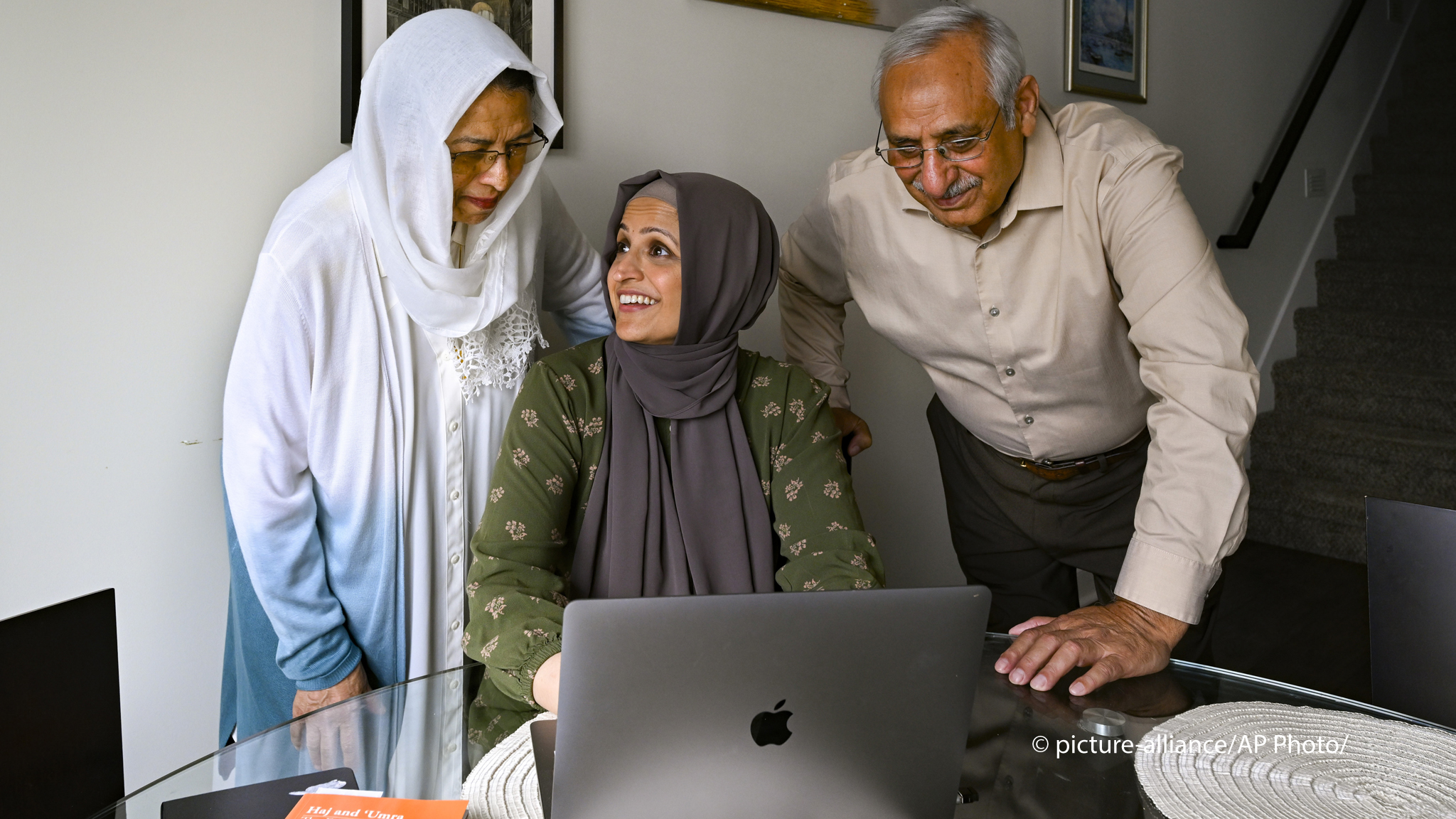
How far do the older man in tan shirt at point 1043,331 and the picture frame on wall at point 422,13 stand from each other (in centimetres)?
66

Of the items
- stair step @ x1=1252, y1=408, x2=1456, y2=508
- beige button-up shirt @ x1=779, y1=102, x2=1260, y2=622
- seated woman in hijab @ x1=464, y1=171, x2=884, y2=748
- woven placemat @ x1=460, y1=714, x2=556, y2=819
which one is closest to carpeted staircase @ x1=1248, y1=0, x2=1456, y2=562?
stair step @ x1=1252, y1=408, x2=1456, y2=508

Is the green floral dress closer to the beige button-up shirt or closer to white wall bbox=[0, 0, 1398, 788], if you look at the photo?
the beige button-up shirt

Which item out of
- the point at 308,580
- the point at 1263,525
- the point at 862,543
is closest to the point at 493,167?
the point at 308,580

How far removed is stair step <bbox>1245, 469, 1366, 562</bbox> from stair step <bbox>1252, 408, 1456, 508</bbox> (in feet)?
0.22

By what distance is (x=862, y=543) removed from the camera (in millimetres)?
1592

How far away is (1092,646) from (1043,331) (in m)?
0.68

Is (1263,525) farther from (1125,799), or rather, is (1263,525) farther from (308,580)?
(308,580)

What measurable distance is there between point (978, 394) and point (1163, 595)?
63 cm

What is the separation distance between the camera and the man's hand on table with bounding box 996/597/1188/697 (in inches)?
51.0

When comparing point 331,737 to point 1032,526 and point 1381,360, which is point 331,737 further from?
point 1381,360

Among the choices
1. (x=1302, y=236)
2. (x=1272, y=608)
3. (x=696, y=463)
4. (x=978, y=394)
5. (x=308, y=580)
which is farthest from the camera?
(x=1302, y=236)

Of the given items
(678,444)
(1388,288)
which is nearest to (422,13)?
(678,444)

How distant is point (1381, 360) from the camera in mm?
4168

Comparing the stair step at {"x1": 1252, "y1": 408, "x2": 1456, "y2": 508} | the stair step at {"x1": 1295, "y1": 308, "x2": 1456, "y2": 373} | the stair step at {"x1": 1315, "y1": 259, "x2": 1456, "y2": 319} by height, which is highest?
the stair step at {"x1": 1315, "y1": 259, "x2": 1456, "y2": 319}
